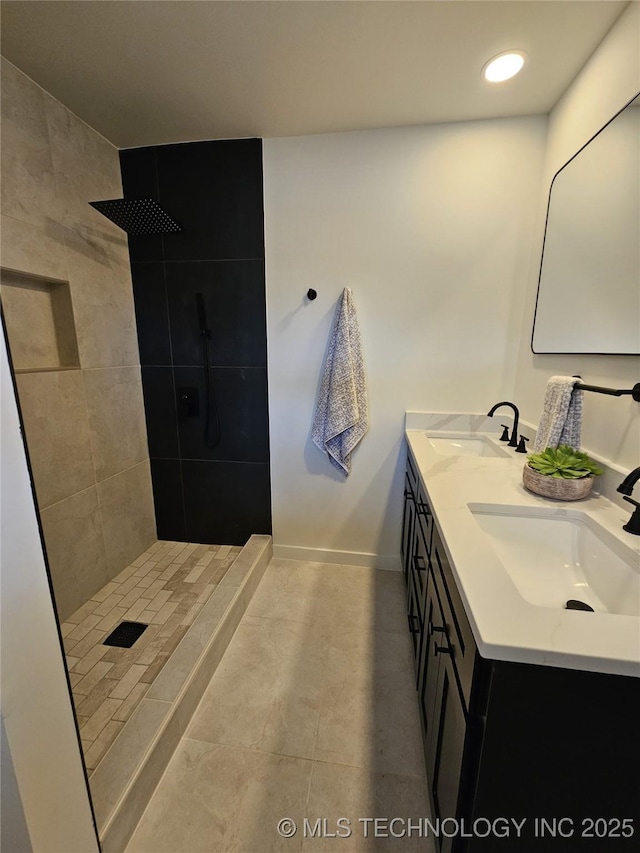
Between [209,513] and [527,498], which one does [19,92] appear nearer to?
[209,513]

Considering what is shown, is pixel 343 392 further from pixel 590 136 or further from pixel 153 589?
pixel 153 589

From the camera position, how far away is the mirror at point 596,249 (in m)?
1.08

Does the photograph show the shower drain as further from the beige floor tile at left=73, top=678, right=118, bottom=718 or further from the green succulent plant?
the green succulent plant

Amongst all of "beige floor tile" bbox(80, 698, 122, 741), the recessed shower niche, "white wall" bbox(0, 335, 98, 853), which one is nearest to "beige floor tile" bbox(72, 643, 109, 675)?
"beige floor tile" bbox(80, 698, 122, 741)

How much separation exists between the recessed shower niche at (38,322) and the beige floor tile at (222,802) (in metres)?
1.74

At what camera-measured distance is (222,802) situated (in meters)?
1.11

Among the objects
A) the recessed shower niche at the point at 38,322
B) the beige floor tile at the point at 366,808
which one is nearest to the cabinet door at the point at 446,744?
the beige floor tile at the point at 366,808

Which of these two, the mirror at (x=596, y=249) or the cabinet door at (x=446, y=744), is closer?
the cabinet door at (x=446, y=744)

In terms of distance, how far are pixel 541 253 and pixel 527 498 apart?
1.31 meters

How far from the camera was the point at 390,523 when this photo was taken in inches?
88.0

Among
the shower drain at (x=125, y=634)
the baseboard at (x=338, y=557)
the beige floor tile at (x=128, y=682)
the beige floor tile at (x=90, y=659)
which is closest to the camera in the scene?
the beige floor tile at (x=128, y=682)

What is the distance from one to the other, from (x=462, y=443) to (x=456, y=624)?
129 centimetres

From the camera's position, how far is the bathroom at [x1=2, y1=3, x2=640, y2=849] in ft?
5.49

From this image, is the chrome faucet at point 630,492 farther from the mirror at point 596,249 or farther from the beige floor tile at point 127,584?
the beige floor tile at point 127,584
